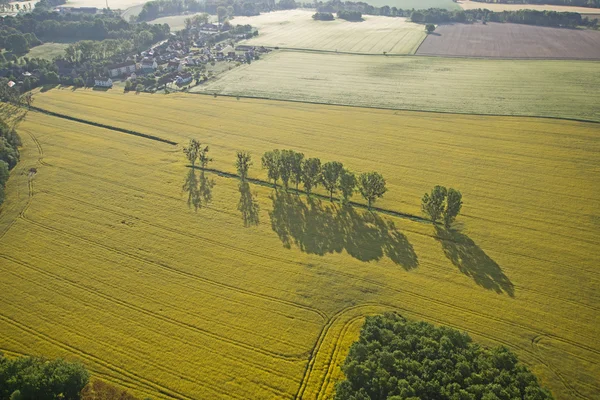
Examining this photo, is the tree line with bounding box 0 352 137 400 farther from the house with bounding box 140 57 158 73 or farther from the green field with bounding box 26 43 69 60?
the green field with bounding box 26 43 69 60

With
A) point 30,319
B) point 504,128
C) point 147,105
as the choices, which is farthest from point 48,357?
point 504,128

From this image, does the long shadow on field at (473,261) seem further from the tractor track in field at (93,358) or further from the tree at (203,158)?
the tree at (203,158)

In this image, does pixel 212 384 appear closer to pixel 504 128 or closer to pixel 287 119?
pixel 287 119

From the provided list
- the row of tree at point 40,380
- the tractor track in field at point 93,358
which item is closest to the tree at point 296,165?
the tractor track in field at point 93,358

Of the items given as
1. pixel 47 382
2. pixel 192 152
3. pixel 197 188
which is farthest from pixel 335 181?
pixel 47 382

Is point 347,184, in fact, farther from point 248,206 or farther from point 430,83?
point 430,83

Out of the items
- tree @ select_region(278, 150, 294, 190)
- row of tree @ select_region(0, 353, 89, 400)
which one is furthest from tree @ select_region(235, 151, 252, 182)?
row of tree @ select_region(0, 353, 89, 400)

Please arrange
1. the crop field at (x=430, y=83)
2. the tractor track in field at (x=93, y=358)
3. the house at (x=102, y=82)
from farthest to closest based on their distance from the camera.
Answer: the house at (x=102, y=82), the crop field at (x=430, y=83), the tractor track in field at (x=93, y=358)
